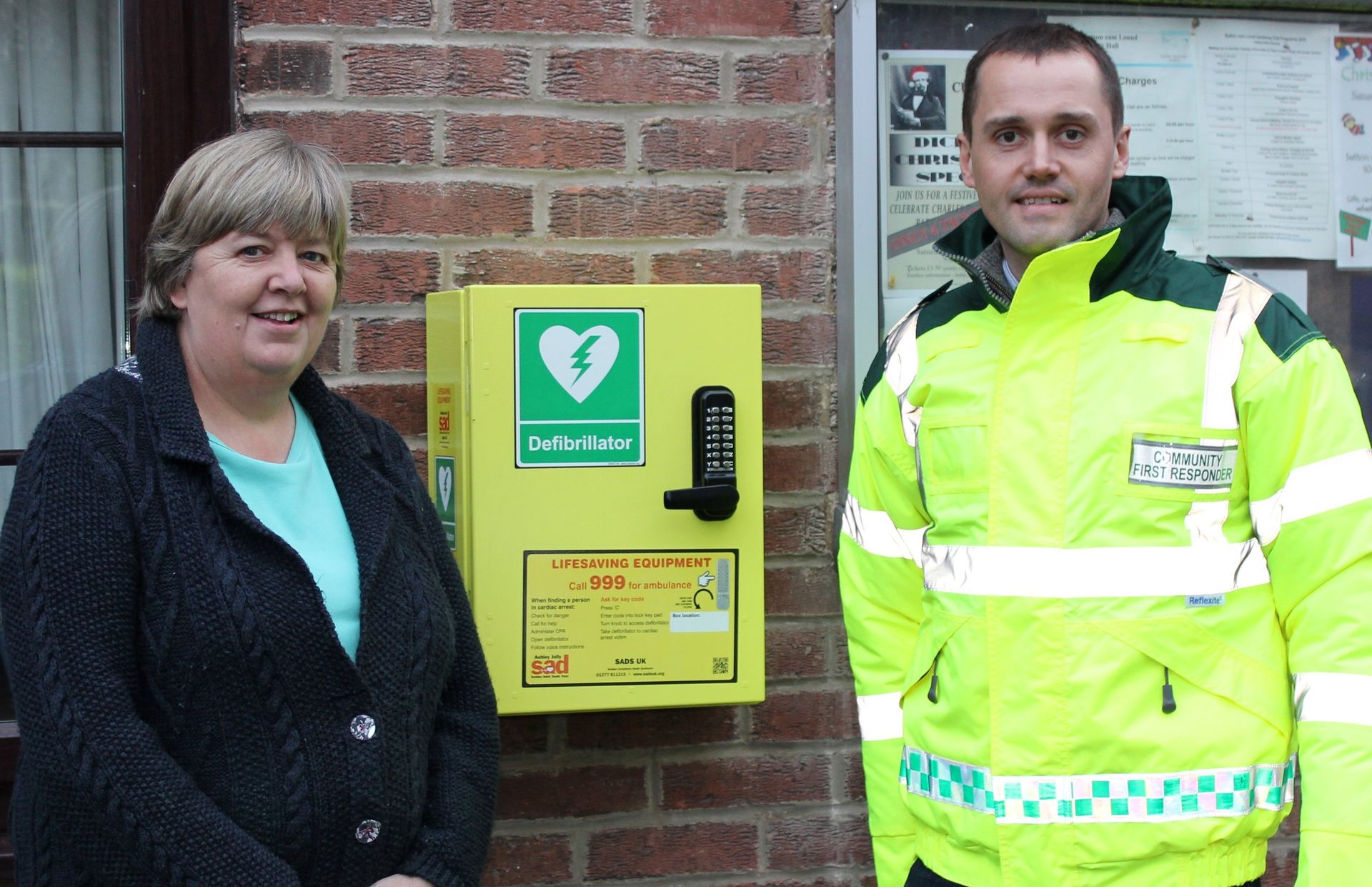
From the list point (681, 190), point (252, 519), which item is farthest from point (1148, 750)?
point (681, 190)

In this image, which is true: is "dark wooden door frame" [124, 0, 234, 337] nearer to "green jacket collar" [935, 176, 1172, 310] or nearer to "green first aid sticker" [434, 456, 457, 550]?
"green first aid sticker" [434, 456, 457, 550]

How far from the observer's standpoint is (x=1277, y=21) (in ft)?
9.63

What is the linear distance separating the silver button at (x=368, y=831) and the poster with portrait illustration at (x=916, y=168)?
1.58 m

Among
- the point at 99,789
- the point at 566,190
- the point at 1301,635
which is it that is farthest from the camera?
the point at 566,190

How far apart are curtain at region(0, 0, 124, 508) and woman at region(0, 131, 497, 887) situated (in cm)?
101

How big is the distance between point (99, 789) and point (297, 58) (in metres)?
1.57

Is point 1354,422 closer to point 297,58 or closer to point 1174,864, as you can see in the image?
point 1174,864

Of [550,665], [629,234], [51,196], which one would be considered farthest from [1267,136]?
[51,196]

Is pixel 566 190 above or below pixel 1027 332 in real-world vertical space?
above

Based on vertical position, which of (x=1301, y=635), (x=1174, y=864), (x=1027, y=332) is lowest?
(x=1174, y=864)

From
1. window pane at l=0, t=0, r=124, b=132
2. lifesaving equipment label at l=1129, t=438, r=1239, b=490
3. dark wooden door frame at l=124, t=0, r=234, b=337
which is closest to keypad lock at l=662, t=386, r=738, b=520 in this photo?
lifesaving equipment label at l=1129, t=438, r=1239, b=490

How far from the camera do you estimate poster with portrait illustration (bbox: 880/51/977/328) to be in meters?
2.80

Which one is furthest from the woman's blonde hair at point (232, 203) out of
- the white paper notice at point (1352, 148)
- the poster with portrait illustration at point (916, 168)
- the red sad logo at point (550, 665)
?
the white paper notice at point (1352, 148)

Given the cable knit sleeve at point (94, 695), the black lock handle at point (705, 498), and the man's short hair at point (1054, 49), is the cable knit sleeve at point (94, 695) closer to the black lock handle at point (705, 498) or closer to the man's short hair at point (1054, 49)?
the black lock handle at point (705, 498)
